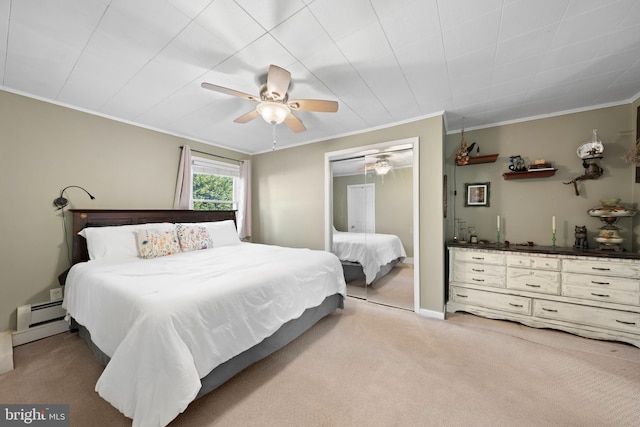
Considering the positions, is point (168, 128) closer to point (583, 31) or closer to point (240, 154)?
point (240, 154)

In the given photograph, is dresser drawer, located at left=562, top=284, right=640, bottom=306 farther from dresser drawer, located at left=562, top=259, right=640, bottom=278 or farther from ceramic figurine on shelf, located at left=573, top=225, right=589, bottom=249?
ceramic figurine on shelf, located at left=573, top=225, right=589, bottom=249

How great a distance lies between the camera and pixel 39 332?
236 cm

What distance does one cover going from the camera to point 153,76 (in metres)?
2.07

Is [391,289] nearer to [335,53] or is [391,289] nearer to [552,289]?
[552,289]

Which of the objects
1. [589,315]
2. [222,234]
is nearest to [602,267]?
[589,315]

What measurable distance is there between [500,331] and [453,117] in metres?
2.59

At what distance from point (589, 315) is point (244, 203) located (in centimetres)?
491

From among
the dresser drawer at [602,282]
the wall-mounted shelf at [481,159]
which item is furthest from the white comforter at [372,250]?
the dresser drawer at [602,282]

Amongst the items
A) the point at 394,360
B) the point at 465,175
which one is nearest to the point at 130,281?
the point at 394,360

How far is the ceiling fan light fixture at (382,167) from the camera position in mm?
3361

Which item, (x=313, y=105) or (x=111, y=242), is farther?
(x=111, y=242)

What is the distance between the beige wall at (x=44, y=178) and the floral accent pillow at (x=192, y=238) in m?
0.85

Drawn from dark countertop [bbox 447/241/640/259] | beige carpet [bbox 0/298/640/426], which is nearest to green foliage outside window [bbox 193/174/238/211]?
beige carpet [bbox 0/298/640/426]

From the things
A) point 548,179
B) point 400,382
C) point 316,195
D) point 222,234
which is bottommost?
point 400,382
